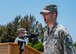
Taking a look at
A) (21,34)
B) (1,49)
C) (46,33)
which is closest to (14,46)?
(1,49)

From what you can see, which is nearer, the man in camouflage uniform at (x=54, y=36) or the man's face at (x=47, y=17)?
the man in camouflage uniform at (x=54, y=36)

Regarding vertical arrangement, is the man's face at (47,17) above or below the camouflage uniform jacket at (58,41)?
above

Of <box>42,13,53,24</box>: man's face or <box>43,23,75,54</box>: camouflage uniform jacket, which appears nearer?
<box>43,23,75,54</box>: camouflage uniform jacket

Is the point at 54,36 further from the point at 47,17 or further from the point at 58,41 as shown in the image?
the point at 47,17

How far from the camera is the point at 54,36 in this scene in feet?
9.62

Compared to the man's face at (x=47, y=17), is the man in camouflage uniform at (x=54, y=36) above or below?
below

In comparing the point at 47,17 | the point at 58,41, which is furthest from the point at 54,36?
the point at 47,17

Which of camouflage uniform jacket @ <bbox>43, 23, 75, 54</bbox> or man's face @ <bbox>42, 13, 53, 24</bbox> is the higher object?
man's face @ <bbox>42, 13, 53, 24</bbox>

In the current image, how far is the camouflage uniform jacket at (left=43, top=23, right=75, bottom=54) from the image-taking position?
2.84m

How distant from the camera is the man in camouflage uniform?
9.33 ft

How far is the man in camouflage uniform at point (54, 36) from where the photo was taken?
2844mm

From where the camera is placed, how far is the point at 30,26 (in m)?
30.7

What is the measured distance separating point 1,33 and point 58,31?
28.5 meters

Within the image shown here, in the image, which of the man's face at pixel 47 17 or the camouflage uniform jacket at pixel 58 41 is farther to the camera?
the man's face at pixel 47 17
